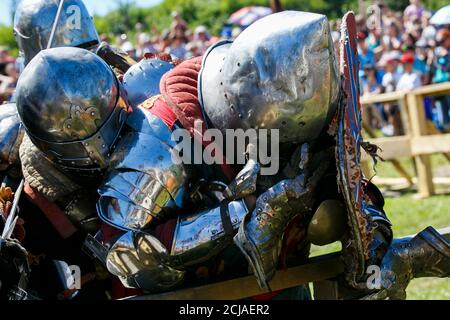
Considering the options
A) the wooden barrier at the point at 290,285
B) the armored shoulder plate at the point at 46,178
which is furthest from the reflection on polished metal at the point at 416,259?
the armored shoulder plate at the point at 46,178

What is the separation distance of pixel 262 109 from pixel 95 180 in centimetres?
79

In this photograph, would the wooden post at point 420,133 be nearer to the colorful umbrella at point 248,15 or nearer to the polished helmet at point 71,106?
the polished helmet at point 71,106

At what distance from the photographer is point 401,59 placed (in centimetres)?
982

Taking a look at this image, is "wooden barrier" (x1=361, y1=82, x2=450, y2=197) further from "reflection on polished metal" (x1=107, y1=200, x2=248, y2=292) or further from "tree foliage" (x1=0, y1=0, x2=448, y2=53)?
"tree foliage" (x1=0, y1=0, x2=448, y2=53)

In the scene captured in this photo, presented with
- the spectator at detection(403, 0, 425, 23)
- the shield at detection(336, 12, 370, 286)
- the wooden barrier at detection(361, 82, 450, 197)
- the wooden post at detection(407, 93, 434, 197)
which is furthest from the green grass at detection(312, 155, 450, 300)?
the spectator at detection(403, 0, 425, 23)

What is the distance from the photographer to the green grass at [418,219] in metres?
4.56

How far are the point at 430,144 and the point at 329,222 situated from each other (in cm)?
517

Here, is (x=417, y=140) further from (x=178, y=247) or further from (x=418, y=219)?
(x=178, y=247)

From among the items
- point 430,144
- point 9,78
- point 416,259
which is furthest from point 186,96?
point 9,78

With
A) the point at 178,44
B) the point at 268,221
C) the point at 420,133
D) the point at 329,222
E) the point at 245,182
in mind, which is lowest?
the point at 420,133

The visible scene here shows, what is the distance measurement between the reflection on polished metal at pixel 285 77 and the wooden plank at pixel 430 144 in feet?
16.6

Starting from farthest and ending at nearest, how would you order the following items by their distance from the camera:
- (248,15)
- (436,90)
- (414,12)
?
(248,15) < (414,12) < (436,90)

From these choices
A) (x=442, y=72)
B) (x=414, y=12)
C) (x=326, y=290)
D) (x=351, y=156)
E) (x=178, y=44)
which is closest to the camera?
(x=351, y=156)

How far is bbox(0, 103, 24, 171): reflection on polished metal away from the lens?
3326 millimetres
